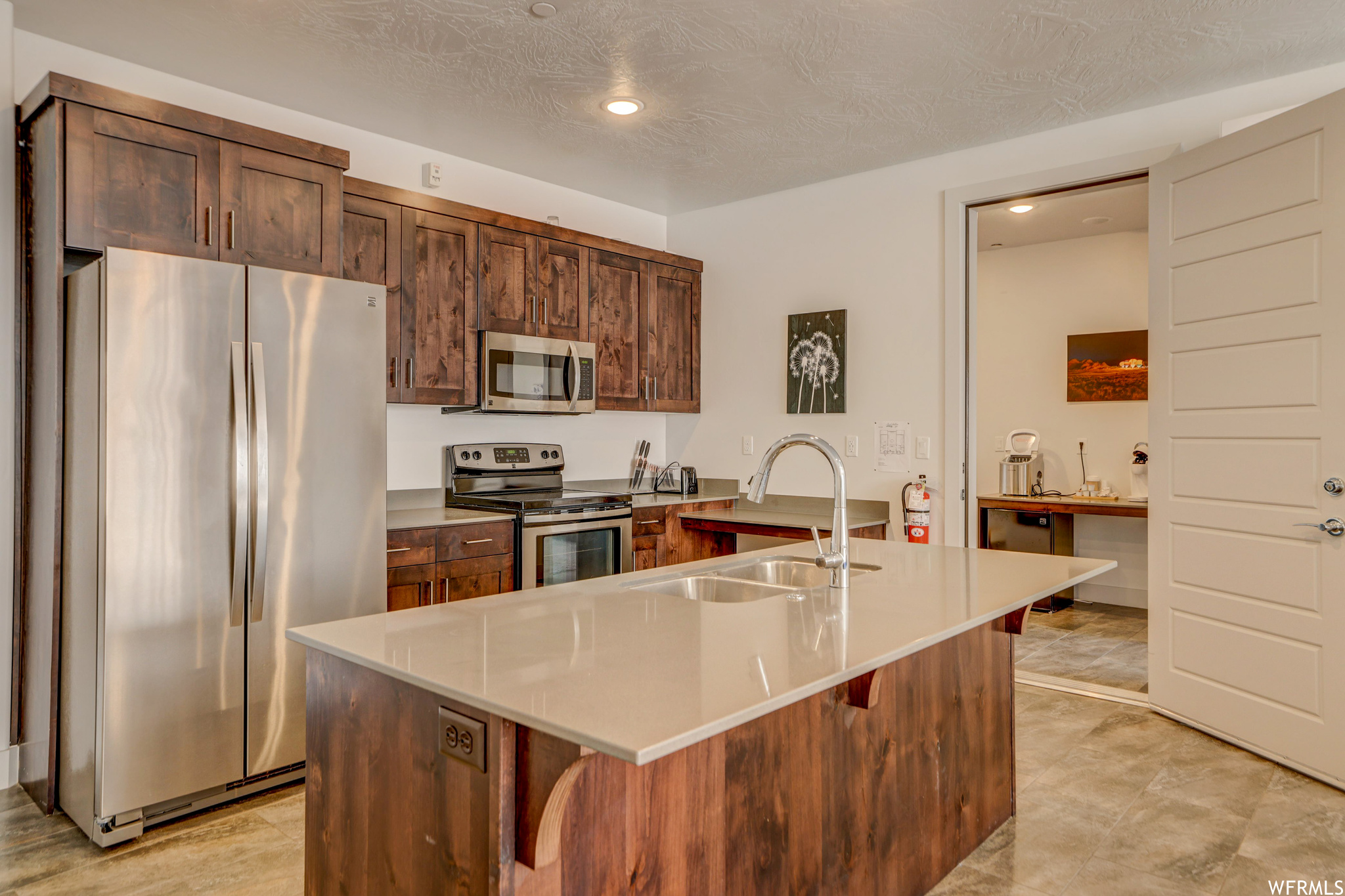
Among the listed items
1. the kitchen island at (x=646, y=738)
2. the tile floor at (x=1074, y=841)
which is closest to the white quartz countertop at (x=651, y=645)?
the kitchen island at (x=646, y=738)

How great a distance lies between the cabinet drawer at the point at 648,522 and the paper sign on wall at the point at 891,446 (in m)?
1.17

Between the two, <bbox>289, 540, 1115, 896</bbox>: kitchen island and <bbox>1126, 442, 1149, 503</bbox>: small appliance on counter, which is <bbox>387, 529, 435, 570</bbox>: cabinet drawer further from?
<bbox>1126, 442, 1149, 503</bbox>: small appliance on counter

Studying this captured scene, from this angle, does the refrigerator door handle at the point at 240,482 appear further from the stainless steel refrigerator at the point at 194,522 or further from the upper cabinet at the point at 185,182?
the upper cabinet at the point at 185,182

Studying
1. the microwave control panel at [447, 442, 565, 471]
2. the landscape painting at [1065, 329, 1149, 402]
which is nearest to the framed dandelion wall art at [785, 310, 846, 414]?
the microwave control panel at [447, 442, 565, 471]

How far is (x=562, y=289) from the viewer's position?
4254mm

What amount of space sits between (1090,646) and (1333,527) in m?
2.09

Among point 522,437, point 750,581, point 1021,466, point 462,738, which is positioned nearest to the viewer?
point 462,738

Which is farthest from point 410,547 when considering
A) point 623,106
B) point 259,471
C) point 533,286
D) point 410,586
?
point 623,106

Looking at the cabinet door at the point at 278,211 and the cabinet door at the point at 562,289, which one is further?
the cabinet door at the point at 562,289

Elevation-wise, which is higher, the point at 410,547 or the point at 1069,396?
the point at 1069,396

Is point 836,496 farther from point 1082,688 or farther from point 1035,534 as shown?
point 1035,534

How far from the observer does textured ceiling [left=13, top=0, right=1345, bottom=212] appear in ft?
8.77

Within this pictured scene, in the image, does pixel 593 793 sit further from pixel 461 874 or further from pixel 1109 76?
pixel 1109 76

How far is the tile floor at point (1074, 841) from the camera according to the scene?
216 cm
